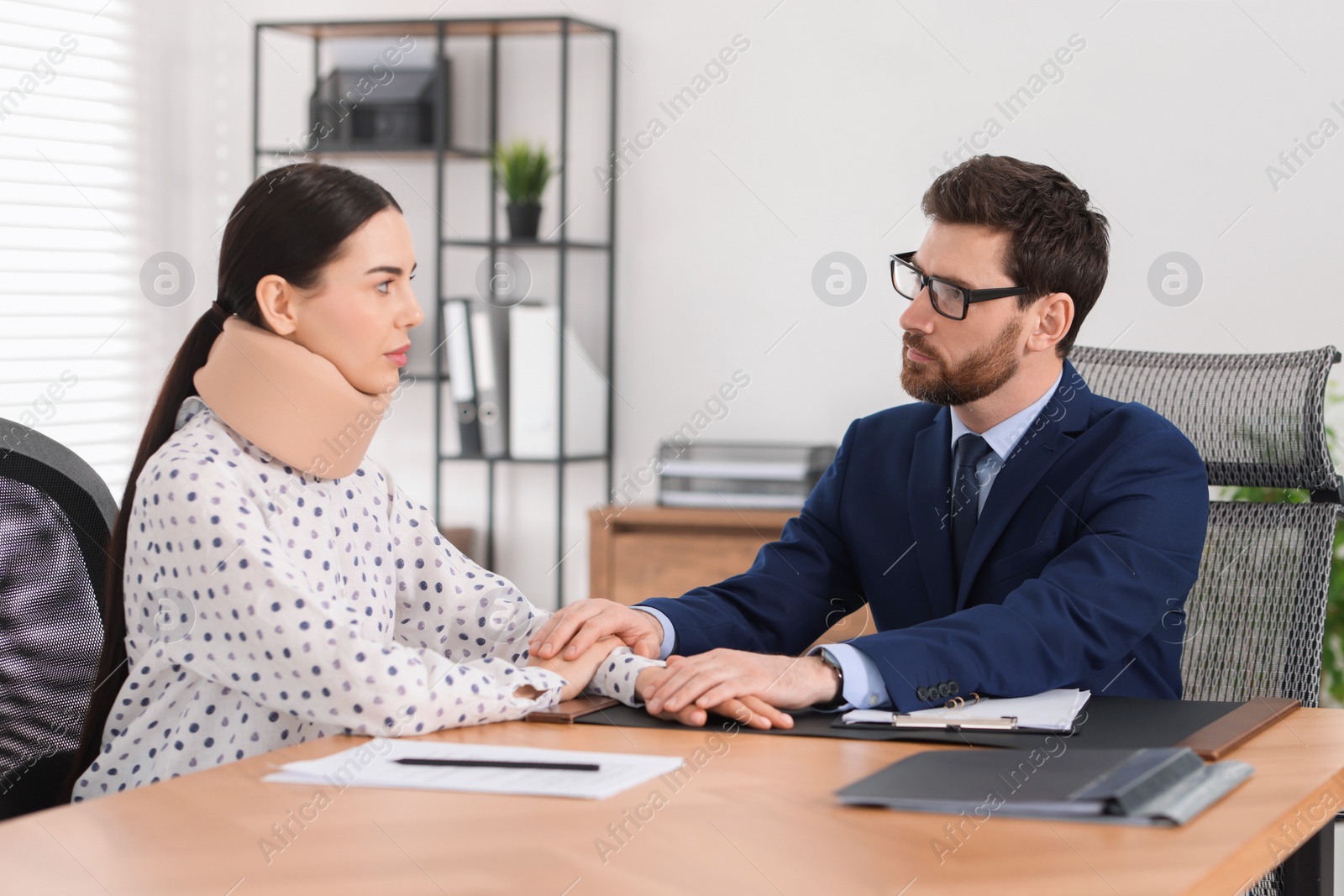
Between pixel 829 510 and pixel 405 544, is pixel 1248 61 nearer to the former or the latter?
pixel 829 510

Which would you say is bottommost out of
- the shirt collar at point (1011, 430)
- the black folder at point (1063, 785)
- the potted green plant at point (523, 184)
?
the black folder at point (1063, 785)

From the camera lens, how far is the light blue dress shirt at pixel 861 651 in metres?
1.35

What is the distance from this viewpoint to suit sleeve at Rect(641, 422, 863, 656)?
1692mm

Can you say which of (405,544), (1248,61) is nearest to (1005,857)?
(405,544)

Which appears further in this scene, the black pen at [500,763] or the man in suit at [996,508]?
the man in suit at [996,508]

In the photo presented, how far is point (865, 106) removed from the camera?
3500 millimetres

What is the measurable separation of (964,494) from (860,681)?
0.49m

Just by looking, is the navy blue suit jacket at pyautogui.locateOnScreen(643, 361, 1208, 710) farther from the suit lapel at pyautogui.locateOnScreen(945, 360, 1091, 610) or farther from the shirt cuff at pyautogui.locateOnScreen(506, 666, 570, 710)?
the shirt cuff at pyautogui.locateOnScreen(506, 666, 570, 710)

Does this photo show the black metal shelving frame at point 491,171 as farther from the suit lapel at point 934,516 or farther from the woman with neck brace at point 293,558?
the woman with neck brace at point 293,558

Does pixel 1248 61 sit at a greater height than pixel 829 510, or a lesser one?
greater

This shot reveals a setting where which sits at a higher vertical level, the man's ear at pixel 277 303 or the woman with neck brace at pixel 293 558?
the man's ear at pixel 277 303

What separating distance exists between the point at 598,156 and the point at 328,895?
3086 mm

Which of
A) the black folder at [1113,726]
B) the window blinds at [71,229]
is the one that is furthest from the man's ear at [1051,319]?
the window blinds at [71,229]

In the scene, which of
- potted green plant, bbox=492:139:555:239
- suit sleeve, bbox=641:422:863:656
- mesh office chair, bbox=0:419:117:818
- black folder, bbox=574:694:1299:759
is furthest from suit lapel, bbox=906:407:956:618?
potted green plant, bbox=492:139:555:239
